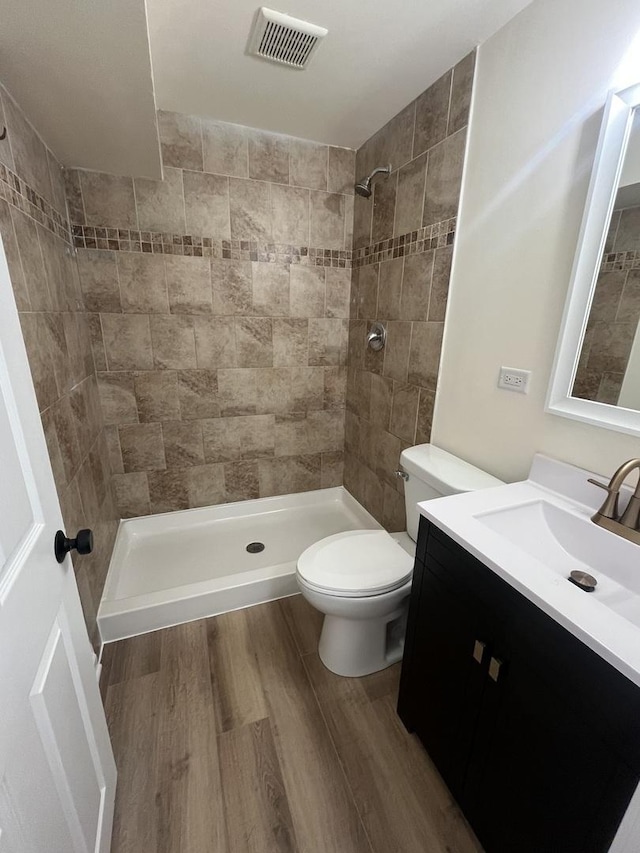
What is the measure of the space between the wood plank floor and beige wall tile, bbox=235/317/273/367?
1.49 metres

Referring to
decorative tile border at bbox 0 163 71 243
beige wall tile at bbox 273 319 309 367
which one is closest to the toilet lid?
beige wall tile at bbox 273 319 309 367

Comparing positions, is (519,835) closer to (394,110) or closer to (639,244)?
(639,244)

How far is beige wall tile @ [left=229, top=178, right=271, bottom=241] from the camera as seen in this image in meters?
2.00

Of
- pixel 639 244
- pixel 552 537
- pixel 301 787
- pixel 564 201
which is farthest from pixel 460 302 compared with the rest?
pixel 301 787

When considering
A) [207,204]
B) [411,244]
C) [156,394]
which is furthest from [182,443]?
[411,244]

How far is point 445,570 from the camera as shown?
99 centimetres

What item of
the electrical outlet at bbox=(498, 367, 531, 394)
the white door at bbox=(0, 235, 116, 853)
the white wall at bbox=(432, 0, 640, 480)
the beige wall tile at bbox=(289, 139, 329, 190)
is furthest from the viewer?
the beige wall tile at bbox=(289, 139, 329, 190)

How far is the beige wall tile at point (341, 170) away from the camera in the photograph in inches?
83.2

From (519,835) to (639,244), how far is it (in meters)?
1.46

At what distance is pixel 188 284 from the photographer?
80.5 inches

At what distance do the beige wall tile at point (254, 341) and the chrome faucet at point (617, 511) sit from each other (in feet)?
5.93

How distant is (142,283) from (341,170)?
1316mm

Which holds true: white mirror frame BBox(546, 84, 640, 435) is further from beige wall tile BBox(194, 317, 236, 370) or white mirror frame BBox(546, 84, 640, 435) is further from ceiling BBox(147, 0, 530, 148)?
beige wall tile BBox(194, 317, 236, 370)

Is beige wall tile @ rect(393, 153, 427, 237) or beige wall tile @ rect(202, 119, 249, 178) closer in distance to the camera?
beige wall tile @ rect(393, 153, 427, 237)
